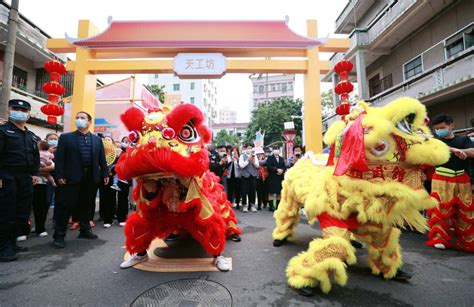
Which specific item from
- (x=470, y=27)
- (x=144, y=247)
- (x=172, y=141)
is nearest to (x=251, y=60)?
(x=172, y=141)

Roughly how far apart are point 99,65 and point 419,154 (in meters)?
7.15

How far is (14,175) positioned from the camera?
3037mm

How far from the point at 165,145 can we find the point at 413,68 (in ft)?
36.5

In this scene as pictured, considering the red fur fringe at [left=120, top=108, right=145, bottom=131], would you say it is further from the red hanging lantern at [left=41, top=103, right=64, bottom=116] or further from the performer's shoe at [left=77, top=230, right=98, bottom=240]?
the red hanging lantern at [left=41, top=103, right=64, bottom=116]

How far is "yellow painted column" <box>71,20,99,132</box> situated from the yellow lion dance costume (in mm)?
6167

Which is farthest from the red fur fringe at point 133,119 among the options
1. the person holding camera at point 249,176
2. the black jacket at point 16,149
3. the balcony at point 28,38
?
the balcony at point 28,38

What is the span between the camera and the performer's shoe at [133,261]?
2682mm

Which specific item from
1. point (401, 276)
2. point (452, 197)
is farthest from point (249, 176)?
point (401, 276)

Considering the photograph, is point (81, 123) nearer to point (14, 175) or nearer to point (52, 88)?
point (14, 175)

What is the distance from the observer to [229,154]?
686 cm

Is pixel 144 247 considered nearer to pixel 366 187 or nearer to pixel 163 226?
pixel 163 226

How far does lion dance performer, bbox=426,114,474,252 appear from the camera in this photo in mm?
3246

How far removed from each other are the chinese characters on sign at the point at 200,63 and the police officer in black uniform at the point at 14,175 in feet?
12.5

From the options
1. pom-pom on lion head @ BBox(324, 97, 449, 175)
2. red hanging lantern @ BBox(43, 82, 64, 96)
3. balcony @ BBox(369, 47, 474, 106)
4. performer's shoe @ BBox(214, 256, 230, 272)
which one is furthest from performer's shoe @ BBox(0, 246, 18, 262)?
balcony @ BBox(369, 47, 474, 106)
